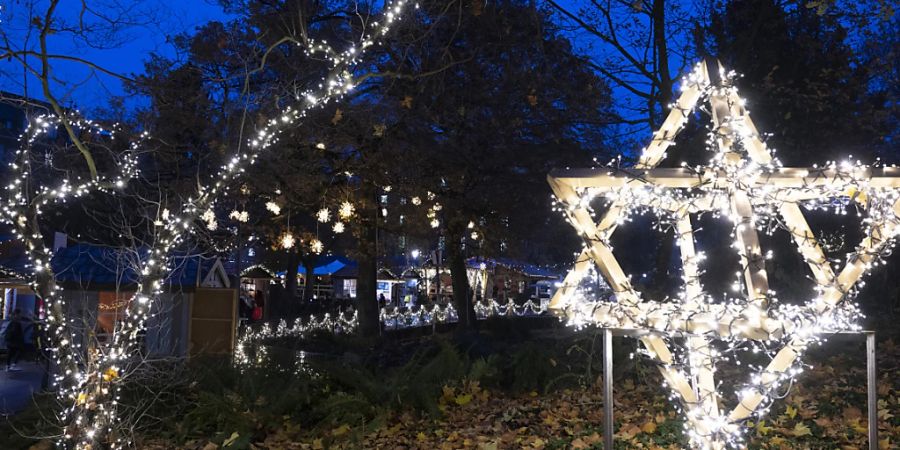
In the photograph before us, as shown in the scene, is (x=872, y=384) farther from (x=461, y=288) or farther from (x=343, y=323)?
(x=343, y=323)

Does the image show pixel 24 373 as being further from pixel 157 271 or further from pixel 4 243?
pixel 157 271

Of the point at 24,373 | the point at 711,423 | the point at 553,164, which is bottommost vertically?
the point at 24,373

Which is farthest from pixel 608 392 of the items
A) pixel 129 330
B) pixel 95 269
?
pixel 95 269

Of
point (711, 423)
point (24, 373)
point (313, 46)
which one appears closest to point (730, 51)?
point (313, 46)

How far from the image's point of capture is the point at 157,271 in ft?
22.5

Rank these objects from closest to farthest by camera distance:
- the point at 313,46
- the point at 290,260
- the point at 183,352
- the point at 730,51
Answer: the point at 313,46, the point at 183,352, the point at 730,51, the point at 290,260

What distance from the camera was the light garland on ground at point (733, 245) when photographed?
4.02 metres

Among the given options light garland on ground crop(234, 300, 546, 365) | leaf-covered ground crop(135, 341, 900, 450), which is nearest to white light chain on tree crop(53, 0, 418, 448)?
leaf-covered ground crop(135, 341, 900, 450)

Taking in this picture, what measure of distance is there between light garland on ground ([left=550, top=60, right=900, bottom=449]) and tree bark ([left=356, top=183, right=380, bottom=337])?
1341cm

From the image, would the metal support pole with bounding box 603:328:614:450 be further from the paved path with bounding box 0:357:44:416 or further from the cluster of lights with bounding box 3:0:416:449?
the paved path with bounding box 0:357:44:416

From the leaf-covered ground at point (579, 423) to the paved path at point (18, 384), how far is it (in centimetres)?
518

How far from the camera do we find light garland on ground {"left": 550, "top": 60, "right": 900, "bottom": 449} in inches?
158

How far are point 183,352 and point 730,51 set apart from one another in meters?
11.6

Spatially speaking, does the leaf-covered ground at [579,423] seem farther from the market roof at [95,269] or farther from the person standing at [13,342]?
the person standing at [13,342]
